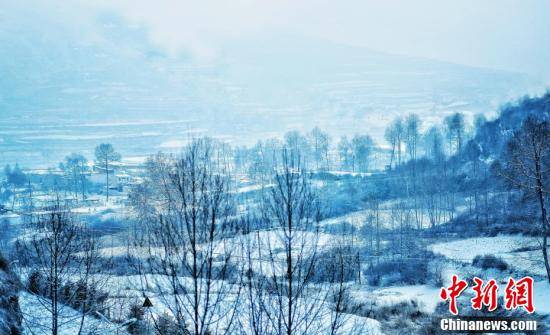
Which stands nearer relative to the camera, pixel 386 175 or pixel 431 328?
pixel 431 328

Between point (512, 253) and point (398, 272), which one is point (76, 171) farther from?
point (512, 253)

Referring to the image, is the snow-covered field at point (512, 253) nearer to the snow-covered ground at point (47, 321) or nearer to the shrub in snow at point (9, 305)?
the snow-covered ground at point (47, 321)

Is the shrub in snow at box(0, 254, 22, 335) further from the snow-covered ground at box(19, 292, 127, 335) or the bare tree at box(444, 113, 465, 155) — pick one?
the bare tree at box(444, 113, 465, 155)

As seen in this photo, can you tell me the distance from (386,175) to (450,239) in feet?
32.8

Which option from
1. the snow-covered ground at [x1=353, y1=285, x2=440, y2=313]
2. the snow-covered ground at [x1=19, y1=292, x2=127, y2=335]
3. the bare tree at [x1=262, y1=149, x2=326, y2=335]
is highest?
the bare tree at [x1=262, y1=149, x2=326, y2=335]

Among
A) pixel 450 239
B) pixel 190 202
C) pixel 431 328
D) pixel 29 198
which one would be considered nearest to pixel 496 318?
pixel 431 328

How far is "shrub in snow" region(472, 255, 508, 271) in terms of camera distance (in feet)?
45.5

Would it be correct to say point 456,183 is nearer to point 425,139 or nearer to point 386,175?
point 386,175

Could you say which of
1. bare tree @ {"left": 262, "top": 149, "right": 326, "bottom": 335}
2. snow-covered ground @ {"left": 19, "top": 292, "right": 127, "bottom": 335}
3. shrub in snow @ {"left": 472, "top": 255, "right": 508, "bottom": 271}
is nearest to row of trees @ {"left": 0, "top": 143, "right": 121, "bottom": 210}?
shrub in snow @ {"left": 472, "top": 255, "right": 508, "bottom": 271}

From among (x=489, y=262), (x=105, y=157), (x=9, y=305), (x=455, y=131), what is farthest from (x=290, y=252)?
(x=455, y=131)

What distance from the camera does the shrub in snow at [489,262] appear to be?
13.9 m

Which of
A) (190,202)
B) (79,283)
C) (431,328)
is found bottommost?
(431,328)

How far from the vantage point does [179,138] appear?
1716 inches

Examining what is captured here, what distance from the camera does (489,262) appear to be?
14359 mm
